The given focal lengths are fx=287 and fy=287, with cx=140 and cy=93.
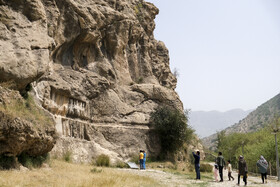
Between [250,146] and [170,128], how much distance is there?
28934 mm

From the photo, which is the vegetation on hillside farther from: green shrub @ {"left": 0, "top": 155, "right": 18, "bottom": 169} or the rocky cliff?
green shrub @ {"left": 0, "top": 155, "right": 18, "bottom": 169}

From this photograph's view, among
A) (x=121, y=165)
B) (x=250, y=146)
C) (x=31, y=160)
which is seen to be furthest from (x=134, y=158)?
(x=250, y=146)

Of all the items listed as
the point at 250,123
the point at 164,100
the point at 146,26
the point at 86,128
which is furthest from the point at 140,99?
the point at 250,123

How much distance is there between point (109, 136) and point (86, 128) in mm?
3046

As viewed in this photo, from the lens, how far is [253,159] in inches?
1676

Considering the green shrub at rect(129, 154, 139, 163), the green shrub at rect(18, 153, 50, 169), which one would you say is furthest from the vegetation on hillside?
the green shrub at rect(18, 153, 50, 169)

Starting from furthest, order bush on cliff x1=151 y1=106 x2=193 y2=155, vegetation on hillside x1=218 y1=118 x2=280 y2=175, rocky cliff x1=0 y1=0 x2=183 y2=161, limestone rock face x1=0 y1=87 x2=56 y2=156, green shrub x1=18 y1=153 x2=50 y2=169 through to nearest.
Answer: vegetation on hillside x1=218 y1=118 x2=280 y2=175 → bush on cliff x1=151 y1=106 x2=193 y2=155 → rocky cliff x1=0 y1=0 x2=183 y2=161 → green shrub x1=18 y1=153 x2=50 y2=169 → limestone rock face x1=0 y1=87 x2=56 y2=156

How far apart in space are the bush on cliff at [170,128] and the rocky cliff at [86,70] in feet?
3.16

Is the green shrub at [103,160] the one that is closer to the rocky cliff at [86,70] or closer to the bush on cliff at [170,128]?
the rocky cliff at [86,70]

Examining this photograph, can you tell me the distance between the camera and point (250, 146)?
53094 mm

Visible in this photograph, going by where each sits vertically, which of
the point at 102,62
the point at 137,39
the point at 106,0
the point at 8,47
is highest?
the point at 106,0

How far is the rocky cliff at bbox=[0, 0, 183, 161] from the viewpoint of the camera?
1502 centimetres

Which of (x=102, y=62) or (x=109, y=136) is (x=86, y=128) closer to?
(x=109, y=136)

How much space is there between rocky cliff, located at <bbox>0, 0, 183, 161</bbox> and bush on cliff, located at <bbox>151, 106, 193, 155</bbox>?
3.16 feet
